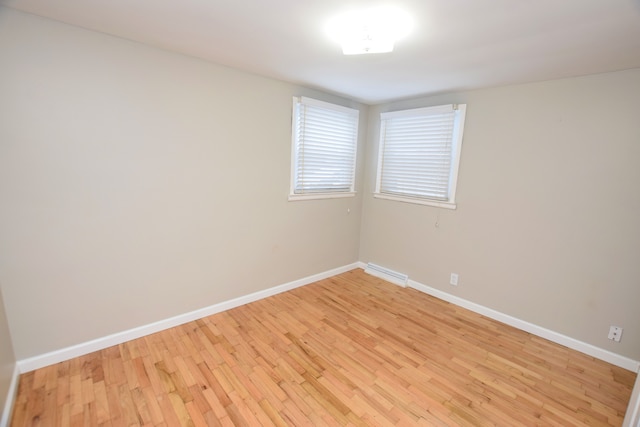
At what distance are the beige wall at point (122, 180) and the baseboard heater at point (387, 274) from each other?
1.68 meters

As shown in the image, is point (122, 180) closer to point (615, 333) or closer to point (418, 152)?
point (418, 152)

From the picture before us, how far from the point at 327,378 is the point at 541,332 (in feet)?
6.96

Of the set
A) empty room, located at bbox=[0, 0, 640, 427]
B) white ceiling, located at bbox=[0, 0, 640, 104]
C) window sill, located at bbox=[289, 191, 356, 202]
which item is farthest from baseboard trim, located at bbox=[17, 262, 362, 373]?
white ceiling, located at bbox=[0, 0, 640, 104]

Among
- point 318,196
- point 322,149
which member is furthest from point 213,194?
point 322,149

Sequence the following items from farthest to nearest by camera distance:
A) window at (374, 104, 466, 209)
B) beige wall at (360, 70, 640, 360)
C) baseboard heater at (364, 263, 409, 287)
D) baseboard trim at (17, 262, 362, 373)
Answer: baseboard heater at (364, 263, 409, 287) < window at (374, 104, 466, 209) < beige wall at (360, 70, 640, 360) < baseboard trim at (17, 262, 362, 373)

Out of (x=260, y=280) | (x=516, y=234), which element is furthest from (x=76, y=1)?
(x=516, y=234)

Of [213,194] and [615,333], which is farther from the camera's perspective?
[213,194]

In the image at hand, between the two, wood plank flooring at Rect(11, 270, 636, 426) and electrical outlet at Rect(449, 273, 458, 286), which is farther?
electrical outlet at Rect(449, 273, 458, 286)

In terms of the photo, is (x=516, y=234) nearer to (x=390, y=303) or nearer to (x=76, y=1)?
(x=390, y=303)

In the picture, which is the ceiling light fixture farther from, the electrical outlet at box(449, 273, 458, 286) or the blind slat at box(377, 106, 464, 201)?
the electrical outlet at box(449, 273, 458, 286)

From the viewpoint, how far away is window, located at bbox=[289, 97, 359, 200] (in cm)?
313

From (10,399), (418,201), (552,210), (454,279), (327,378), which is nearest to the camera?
(10,399)

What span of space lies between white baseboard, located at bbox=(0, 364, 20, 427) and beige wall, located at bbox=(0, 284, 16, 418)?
25mm

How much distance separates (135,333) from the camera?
7.63 ft
